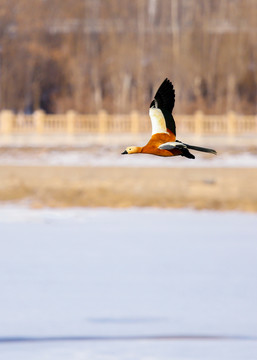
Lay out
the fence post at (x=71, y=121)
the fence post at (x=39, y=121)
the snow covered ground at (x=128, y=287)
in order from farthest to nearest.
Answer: the fence post at (x=39, y=121) → the fence post at (x=71, y=121) → the snow covered ground at (x=128, y=287)

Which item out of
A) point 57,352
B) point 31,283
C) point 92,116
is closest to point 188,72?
point 92,116

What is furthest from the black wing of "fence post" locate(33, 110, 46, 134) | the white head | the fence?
"fence post" locate(33, 110, 46, 134)

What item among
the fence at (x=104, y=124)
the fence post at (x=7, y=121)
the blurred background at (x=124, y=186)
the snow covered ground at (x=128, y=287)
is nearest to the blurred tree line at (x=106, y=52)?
the blurred background at (x=124, y=186)

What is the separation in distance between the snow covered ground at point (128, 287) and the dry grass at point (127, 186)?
3.32m

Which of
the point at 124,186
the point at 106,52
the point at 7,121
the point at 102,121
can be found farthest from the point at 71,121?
the point at 124,186

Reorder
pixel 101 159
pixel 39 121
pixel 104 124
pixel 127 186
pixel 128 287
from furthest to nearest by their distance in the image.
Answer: pixel 39 121 → pixel 104 124 → pixel 101 159 → pixel 127 186 → pixel 128 287

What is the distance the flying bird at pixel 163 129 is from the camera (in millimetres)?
4277

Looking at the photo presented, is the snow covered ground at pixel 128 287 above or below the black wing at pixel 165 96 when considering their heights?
below

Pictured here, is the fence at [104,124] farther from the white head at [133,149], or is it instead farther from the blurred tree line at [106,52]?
the white head at [133,149]

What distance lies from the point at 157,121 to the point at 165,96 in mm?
122

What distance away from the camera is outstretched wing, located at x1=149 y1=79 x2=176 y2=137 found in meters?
4.32

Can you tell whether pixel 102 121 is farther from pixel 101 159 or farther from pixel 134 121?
pixel 101 159

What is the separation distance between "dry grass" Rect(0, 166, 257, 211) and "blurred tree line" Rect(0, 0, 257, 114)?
26.1ft

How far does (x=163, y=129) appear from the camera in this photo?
4332 mm
